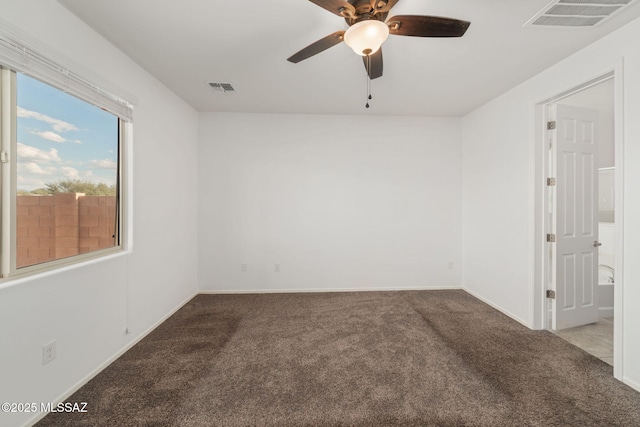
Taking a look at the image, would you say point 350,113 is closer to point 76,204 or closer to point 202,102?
point 202,102

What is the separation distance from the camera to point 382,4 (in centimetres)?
141

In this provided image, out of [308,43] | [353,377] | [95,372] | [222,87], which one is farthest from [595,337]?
[222,87]

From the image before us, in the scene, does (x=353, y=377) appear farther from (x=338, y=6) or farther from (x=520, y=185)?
(x=520, y=185)

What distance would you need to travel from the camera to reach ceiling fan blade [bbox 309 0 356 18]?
1350 millimetres

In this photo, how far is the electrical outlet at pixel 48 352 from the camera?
1.63m

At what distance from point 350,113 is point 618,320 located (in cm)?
355

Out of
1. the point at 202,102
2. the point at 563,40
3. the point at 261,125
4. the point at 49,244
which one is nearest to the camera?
the point at 49,244

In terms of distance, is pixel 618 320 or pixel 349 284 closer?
pixel 618 320

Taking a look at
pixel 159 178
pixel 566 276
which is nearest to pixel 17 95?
pixel 159 178

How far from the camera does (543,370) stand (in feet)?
6.83

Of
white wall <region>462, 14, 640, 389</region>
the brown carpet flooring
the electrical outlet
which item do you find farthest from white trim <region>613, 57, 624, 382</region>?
the electrical outlet

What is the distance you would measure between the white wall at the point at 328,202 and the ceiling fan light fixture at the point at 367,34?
8.19 ft

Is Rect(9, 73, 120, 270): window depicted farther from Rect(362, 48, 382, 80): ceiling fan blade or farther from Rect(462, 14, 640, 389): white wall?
Rect(462, 14, 640, 389): white wall

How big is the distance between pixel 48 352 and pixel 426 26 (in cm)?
309
